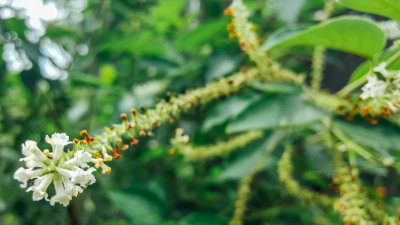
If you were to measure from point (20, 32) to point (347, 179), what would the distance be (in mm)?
845

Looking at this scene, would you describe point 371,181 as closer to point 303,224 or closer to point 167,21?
point 303,224

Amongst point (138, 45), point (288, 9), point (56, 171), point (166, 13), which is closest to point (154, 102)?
point (138, 45)

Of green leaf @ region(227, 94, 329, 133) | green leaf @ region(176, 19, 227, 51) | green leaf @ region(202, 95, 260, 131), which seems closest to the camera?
green leaf @ region(227, 94, 329, 133)

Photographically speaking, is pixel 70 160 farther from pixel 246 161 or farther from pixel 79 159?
pixel 246 161

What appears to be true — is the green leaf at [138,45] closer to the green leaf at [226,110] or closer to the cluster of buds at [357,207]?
the green leaf at [226,110]

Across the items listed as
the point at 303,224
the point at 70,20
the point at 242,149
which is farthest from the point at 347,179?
the point at 70,20

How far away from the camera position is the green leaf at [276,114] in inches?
23.7

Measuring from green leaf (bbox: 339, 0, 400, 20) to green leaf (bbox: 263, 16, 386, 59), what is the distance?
0.02m

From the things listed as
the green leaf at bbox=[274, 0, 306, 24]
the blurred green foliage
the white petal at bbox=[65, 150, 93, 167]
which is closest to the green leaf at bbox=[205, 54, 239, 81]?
the blurred green foliage

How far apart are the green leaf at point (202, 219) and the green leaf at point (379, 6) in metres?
0.54

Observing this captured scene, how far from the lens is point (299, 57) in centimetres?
117

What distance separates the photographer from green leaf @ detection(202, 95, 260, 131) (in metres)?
0.75

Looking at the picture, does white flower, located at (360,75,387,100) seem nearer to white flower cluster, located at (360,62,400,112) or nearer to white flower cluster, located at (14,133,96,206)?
white flower cluster, located at (360,62,400,112)

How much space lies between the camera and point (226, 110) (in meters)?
0.76
